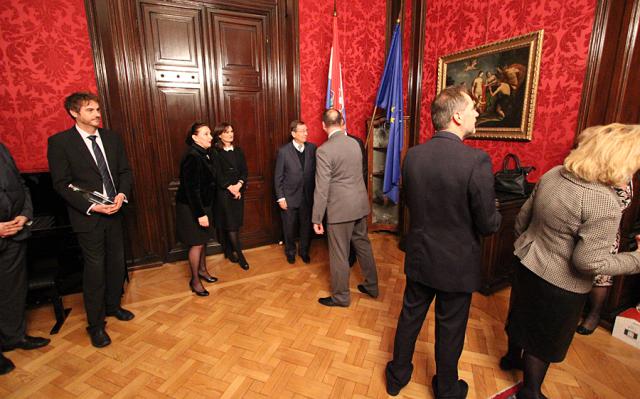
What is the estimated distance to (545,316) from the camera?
1.56 metres

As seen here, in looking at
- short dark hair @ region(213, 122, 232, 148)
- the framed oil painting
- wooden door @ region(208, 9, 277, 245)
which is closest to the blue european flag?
the framed oil painting

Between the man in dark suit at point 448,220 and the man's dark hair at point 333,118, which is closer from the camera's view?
the man in dark suit at point 448,220

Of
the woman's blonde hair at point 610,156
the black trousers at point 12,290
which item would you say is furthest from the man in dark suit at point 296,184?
the woman's blonde hair at point 610,156

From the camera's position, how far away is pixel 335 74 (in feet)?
13.3

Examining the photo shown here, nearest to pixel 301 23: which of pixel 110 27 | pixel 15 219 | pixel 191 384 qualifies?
pixel 110 27

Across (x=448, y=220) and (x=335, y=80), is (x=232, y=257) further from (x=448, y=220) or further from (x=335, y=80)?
(x=448, y=220)

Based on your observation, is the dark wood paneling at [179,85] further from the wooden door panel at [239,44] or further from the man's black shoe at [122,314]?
the man's black shoe at [122,314]

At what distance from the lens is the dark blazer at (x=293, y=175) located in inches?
142

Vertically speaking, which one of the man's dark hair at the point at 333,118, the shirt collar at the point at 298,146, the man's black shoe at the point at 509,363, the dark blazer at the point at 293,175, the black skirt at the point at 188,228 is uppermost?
the man's dark hair at the point at 333,118

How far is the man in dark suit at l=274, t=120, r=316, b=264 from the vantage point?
11.8 feet

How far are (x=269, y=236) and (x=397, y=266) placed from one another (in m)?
1.75

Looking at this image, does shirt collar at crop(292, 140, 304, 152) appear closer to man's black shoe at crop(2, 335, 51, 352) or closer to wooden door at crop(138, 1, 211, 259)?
wooden door at crop(138, 1, 211, 259)

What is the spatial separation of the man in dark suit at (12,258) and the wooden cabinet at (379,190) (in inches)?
138

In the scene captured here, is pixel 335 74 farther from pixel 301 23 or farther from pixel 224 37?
pixel 224 37
